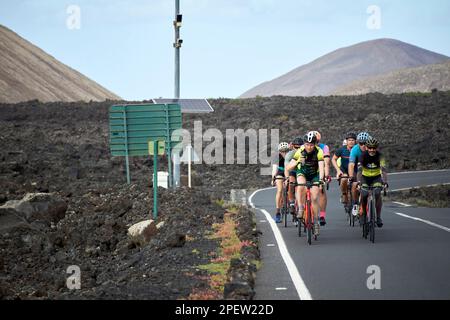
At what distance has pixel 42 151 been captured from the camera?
187 ft

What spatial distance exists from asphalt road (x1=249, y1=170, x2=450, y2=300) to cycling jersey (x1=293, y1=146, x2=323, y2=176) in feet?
4.67

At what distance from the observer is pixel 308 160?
17609mm

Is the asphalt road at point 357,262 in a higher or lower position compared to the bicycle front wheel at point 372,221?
lower

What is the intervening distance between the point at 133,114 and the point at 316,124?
149ft

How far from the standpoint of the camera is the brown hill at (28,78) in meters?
150

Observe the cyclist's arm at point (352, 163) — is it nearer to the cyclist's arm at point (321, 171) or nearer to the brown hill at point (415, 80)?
the cyclist's arm at point (321, 171)

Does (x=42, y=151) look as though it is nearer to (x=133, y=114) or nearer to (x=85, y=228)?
(x=133, y=114)

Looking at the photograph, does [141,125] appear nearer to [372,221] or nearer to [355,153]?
[355,153]


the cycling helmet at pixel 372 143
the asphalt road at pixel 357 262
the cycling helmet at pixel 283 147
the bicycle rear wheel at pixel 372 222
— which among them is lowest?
the asphalt road at pixel 357 262

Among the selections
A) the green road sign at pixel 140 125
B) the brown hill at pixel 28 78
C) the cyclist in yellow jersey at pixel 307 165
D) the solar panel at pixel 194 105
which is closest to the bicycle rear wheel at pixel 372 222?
the cyclist in yellow jersey at pixel 307 165

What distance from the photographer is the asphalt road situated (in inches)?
462

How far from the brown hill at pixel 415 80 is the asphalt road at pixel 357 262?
5668 inches
